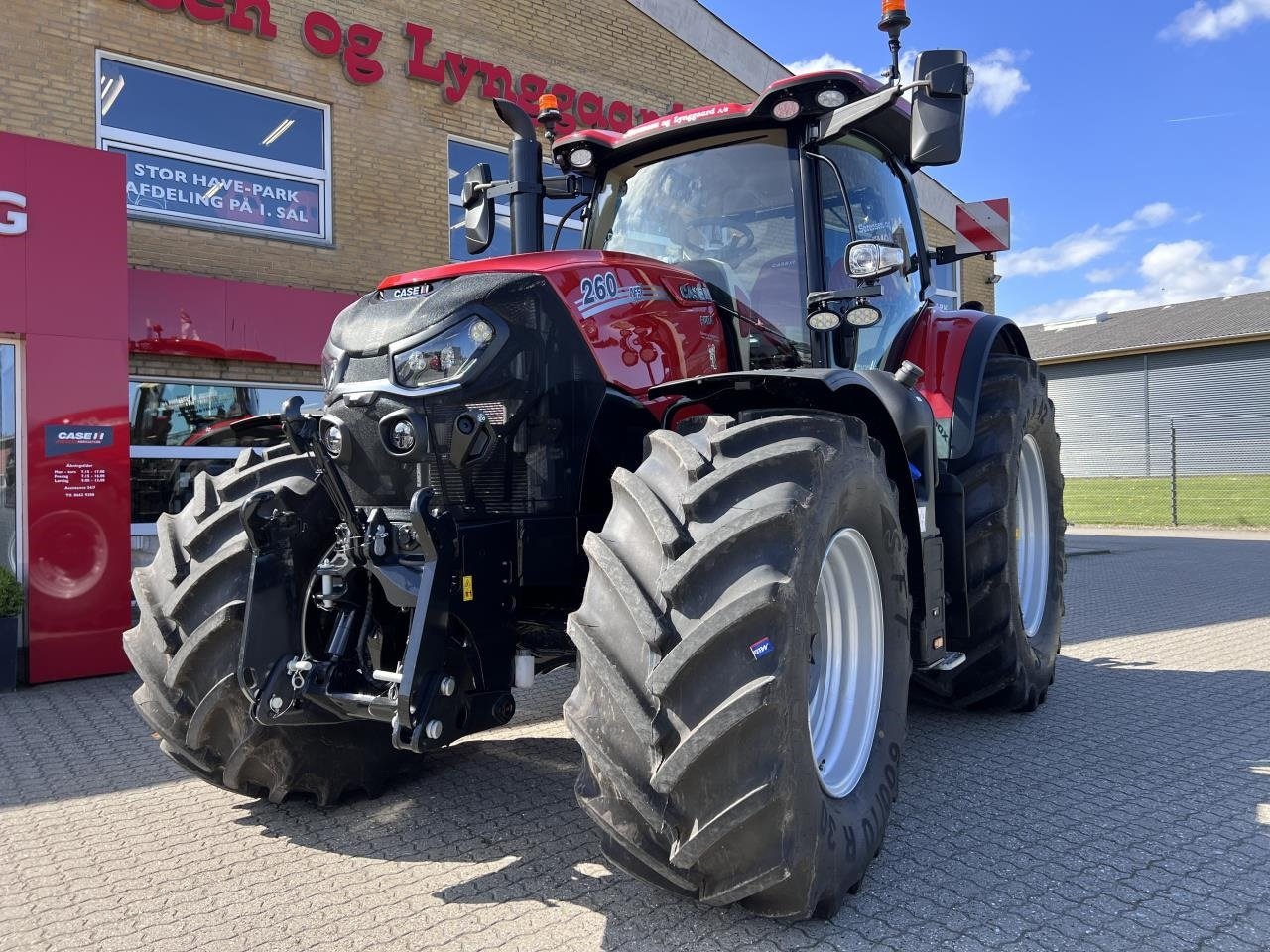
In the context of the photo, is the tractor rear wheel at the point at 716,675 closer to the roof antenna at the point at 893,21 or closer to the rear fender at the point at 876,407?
the rear fender at the point at 876,407

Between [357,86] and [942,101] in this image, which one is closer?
[942,101]

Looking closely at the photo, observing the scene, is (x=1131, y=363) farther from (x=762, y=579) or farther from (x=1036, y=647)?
(x=762, y=579)

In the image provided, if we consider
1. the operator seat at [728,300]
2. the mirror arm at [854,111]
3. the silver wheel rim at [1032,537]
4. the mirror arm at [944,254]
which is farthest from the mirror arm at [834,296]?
the silver wheel rim at [1032,537]

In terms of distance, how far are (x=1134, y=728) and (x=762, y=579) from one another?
3174 millimetres

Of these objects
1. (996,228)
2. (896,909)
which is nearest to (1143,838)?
(896,909)

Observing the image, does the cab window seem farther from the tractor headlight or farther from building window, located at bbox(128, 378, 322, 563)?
building window, located at bbox(128, 378, 322, 563)

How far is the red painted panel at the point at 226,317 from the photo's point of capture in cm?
836

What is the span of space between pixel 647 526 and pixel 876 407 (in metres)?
1.15

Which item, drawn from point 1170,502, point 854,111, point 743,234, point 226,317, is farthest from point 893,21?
point 1170,502

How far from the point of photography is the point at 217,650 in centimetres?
Answer: 323

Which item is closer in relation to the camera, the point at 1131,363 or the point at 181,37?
the point at 181,37

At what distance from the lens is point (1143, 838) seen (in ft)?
10.9

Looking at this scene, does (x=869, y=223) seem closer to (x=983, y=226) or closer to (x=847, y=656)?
(x=847, y=656)

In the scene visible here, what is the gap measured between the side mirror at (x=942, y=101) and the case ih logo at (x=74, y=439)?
5.63 meters
